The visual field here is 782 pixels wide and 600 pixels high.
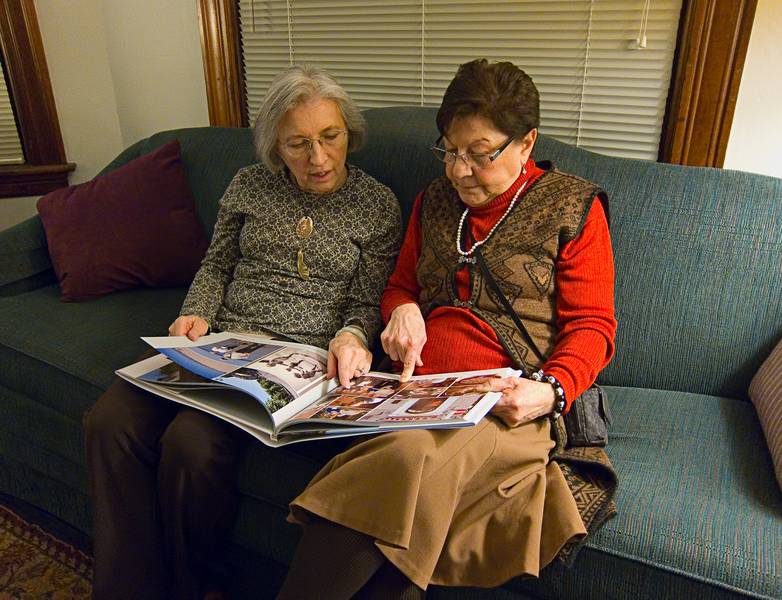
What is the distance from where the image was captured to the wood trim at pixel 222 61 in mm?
2412

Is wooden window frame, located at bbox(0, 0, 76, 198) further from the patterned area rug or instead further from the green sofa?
the patterned area rug

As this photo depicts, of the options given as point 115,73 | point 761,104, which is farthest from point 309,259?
point 115,73

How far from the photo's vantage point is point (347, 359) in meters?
1.34

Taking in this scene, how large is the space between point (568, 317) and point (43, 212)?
5.52 ft

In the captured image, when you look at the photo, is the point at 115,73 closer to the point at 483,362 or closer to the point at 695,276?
the point at 483,362

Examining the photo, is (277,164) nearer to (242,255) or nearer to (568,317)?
(242,255)

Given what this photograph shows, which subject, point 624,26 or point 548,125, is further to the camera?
point 548,125

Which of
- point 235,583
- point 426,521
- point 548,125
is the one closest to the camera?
point 426,521

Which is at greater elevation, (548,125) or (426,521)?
(548,125)

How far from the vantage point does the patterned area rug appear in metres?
1.55

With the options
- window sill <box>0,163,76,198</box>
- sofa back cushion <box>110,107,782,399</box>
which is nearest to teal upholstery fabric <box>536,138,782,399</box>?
sofa back cushion <box>110,107,782,399</box>

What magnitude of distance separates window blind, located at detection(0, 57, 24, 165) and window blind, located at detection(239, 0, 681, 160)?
1.22 meters

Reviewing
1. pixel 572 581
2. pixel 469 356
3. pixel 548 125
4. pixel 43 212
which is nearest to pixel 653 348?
pixel 469 356

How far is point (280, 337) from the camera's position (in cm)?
156
